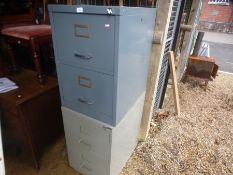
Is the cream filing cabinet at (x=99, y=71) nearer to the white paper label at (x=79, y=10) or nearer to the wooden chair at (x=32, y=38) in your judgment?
the white paper label at (x=79, y=10)

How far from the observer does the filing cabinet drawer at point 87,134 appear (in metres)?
1.04

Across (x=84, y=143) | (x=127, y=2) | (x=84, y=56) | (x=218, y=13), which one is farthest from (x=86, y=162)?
(x=218, y=13)

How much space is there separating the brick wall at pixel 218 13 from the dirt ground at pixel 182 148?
8.64m

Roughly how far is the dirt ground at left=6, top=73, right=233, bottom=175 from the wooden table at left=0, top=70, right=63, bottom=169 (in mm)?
192

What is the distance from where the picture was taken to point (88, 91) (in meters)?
0.96

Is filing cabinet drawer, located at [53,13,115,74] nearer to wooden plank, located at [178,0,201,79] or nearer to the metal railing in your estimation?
the metal railing

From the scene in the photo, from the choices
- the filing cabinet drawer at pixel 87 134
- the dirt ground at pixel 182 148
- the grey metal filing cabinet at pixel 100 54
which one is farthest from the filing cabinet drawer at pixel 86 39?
the dirt ground at pixel 182 148

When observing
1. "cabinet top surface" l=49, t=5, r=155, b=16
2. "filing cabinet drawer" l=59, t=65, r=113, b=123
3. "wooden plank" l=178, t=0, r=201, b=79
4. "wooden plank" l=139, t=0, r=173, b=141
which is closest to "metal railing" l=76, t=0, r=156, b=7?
"wooden plank" l=139, t=0, r=173, b=141

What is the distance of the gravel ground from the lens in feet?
4.86

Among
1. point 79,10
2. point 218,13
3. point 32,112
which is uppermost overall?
point 79,10

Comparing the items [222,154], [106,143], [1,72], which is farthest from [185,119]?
[1,72]

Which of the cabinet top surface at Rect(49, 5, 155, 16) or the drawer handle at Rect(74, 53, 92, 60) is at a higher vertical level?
the cabinet top surface at Rect(49, 5, 155, 16)

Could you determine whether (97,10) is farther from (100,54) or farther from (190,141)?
(190,141)

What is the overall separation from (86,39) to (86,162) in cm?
90
